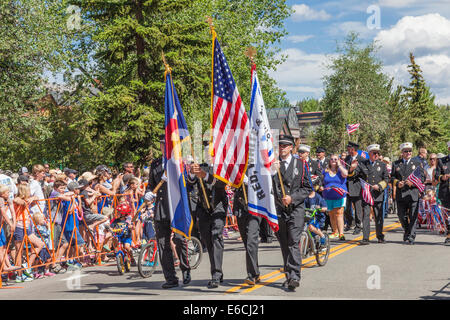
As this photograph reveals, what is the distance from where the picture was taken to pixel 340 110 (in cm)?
5256

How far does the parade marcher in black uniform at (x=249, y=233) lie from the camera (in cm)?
842

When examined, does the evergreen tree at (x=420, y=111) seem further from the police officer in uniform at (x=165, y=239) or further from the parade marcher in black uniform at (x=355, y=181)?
the police officer in uniform at (x=165, y=239)

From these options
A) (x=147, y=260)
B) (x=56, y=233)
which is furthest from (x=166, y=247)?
(x=56, y=233)

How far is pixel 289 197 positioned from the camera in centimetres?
829

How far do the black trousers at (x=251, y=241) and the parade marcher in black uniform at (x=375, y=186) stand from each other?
5.30 m

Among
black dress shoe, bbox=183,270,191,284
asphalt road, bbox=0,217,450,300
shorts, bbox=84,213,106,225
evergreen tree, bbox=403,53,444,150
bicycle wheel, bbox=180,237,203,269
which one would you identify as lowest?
asphalt road, bbox=0,217,450,300

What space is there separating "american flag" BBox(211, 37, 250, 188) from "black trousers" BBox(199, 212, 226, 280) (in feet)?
2.09

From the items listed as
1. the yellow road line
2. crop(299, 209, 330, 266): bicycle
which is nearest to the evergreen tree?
the yellow road line

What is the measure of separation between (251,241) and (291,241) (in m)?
0.57

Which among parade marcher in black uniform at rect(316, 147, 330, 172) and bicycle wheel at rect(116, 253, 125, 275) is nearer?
bicycle wheel at rect(116, 253, 125, 275)

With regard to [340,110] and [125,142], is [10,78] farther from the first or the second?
→ [340,110]

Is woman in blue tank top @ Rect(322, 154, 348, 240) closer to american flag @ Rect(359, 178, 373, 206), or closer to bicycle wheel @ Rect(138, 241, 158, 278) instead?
american flag @ Rect(359, 178, 373, 206)

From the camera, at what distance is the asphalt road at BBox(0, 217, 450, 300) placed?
7.99m

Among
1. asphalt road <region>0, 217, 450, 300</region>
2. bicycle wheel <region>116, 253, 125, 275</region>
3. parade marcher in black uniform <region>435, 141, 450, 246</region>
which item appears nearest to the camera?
asphalt road <region>0, 217, 450, 300</region>
